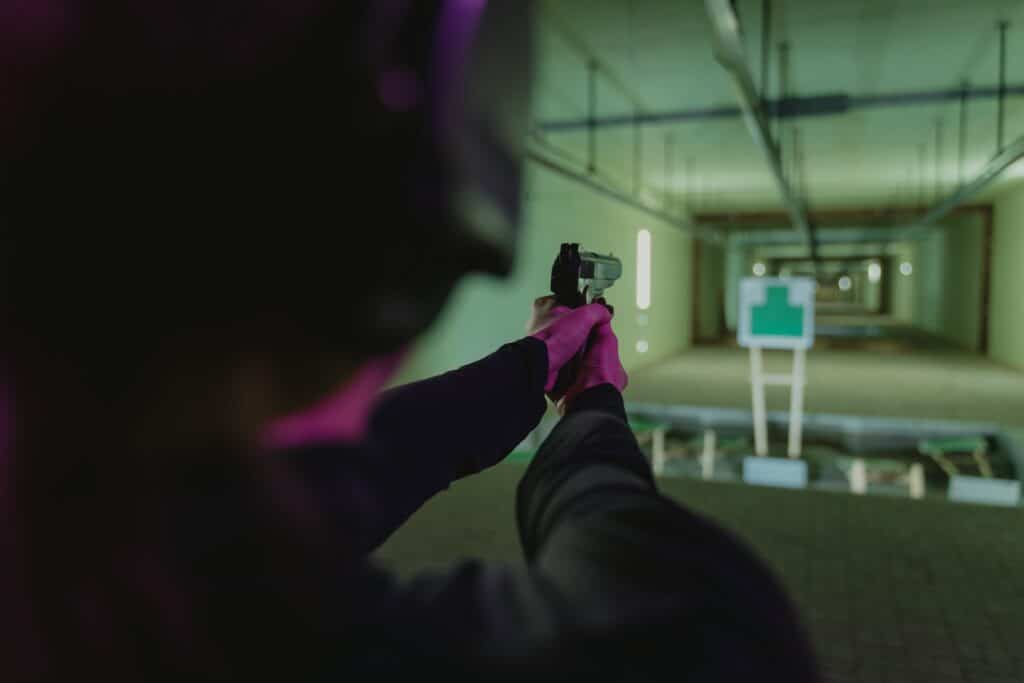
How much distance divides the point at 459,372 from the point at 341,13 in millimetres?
466

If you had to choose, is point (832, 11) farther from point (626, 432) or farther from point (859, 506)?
point (626, 432)

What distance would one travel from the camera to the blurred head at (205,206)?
0.73 ft

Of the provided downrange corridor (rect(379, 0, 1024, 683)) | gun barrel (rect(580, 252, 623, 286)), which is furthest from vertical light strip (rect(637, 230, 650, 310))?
gun barrel (rect(580, 252, 623, 286))

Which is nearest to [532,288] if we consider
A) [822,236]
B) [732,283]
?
[822,236]

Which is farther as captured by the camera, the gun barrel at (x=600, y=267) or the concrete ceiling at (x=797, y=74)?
the concrete ceiling at (x=797, y=74)

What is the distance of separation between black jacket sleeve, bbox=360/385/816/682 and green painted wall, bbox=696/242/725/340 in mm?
10008

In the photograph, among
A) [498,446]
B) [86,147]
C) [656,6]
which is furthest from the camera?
[656,6]

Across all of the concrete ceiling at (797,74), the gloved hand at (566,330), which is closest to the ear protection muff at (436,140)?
the gloved hand at (566,330)

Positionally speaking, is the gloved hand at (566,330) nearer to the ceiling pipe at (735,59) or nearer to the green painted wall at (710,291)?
the ceiling pipe at (735,59)

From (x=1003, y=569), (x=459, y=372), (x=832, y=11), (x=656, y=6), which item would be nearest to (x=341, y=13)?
(x=459, y=372)

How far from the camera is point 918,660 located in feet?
4.23

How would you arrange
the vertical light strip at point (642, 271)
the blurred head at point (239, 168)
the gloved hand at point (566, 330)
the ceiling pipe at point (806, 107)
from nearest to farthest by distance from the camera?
the blurred head at point (239, 168) < the gloved hand at point (566, 330) < the vertical light strip at point (642, 271) < the ceiling pipe at point (806, 107)

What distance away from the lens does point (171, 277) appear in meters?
0.24

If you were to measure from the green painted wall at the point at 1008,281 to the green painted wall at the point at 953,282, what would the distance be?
0.46 meters
